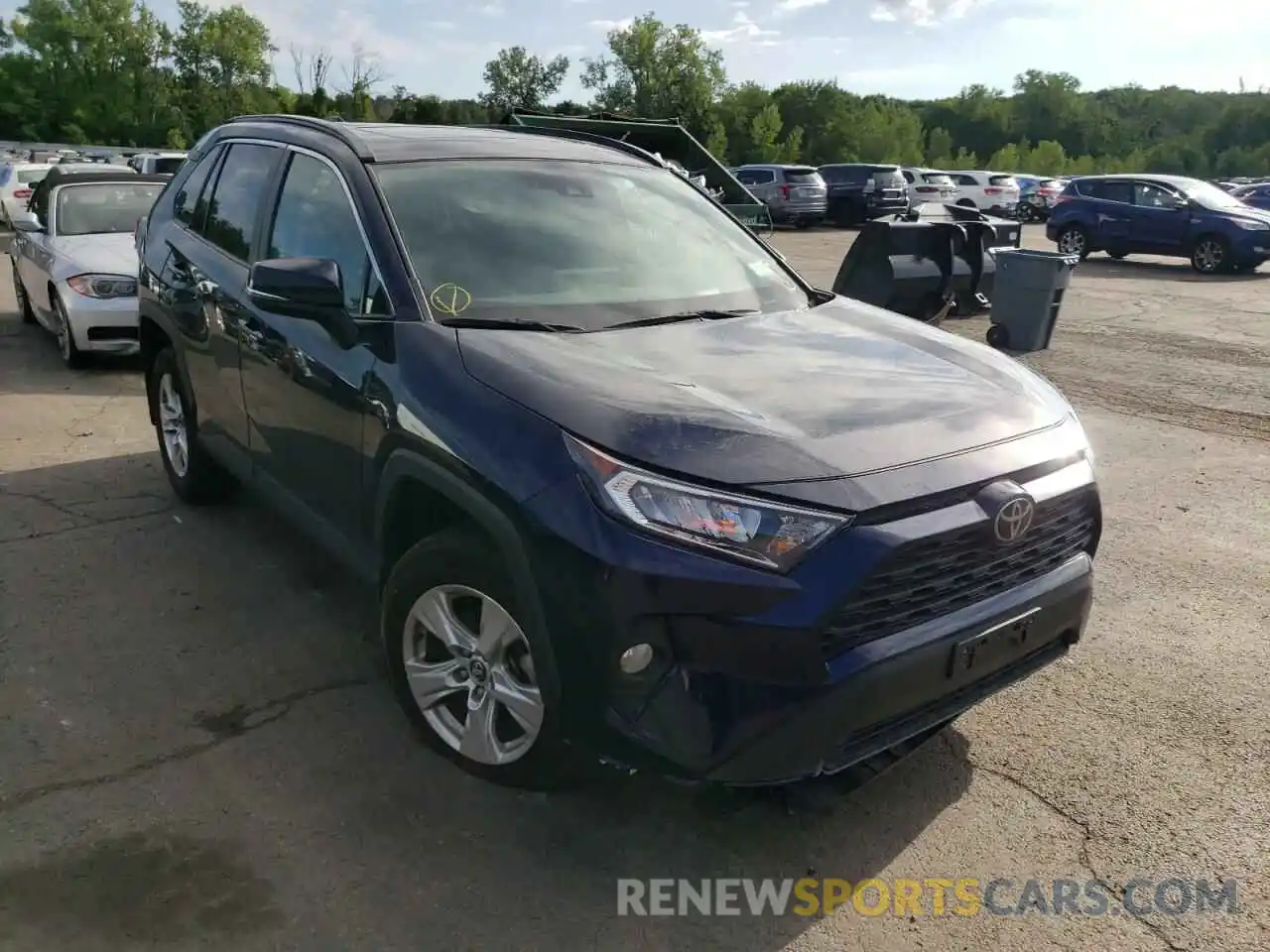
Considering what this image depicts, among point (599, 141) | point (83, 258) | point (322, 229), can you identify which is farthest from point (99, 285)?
point (322, 229)

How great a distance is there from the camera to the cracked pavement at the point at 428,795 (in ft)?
8.39

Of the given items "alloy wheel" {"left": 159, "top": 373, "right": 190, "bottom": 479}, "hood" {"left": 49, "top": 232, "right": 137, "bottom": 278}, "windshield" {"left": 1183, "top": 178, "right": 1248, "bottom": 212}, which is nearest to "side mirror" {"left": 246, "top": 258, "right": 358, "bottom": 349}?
"alloy wheel" {"left": 159, "top": 373, "right": 190, "bottom": 479}

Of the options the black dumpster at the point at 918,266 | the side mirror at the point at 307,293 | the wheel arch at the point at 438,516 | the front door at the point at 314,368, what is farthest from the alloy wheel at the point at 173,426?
the black dumpster at the point at 918,266

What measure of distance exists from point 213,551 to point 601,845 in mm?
2745

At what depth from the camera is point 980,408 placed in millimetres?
2957

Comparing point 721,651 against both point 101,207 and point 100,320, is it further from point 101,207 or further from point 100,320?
point 101,207

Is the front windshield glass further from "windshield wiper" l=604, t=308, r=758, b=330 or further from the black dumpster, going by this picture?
the black dumpster

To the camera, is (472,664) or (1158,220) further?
(1158,220)

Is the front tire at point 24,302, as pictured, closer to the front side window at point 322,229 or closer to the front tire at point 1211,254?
the front side window at point 322,229

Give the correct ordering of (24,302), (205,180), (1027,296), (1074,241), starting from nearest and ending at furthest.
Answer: (205,180) < (1027,296) < (24,302) < (1074,241)

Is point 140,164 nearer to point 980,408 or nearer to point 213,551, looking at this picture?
point 213,551

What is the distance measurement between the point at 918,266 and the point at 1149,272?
451 inches

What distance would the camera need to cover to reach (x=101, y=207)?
9.28 metres

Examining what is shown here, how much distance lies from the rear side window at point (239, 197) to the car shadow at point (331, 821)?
1588 millimetres
